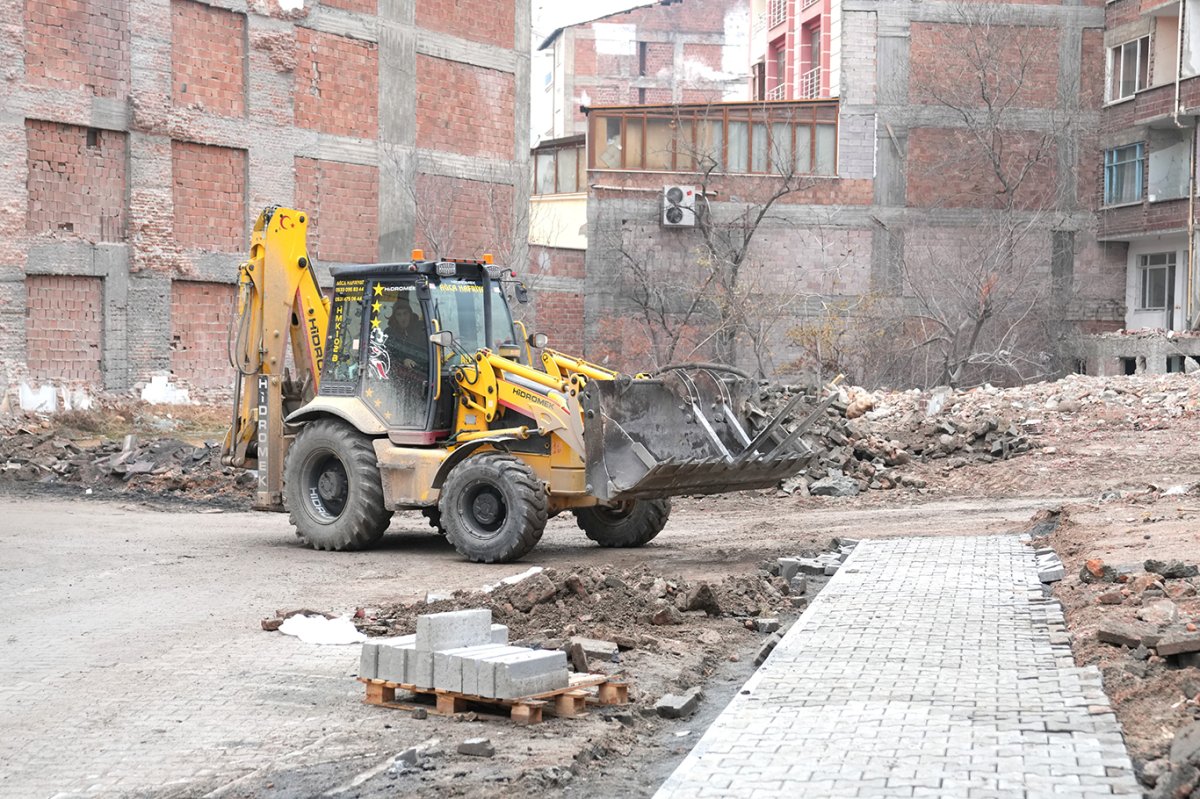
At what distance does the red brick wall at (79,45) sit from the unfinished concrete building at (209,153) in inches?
1.2

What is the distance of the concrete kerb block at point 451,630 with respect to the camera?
8312 mm

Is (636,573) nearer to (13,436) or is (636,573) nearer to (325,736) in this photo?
(325,736)

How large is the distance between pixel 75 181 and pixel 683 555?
17.7m

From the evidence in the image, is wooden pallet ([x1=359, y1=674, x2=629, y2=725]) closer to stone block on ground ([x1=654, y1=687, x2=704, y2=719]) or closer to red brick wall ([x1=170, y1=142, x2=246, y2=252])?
stone block on ground ([x1=654, y1=687, x2=704, y2=719])

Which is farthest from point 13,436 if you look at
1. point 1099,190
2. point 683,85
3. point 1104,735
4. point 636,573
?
point 683,85

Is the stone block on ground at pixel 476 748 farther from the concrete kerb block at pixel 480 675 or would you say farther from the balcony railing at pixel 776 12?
the balcony railing at pixel 776 12

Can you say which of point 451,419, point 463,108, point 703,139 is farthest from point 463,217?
point 451,419

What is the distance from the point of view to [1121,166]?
43.8m

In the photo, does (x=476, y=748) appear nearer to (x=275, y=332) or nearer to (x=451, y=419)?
(x=451, y=419)

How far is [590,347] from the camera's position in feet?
135

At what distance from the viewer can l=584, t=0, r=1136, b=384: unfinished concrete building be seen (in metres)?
40.8

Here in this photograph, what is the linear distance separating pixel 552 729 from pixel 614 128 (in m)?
35.6

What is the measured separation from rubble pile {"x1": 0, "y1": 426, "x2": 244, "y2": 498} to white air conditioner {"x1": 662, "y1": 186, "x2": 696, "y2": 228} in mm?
19058

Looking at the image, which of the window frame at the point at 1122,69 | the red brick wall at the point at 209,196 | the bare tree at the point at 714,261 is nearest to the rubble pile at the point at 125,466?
the red brick wall at the point at 209,196
